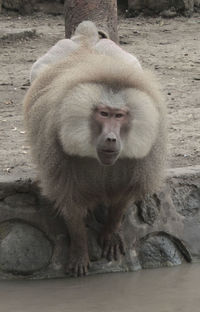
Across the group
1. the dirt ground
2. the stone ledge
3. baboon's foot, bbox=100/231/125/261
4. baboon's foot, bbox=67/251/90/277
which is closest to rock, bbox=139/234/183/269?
the stone ledge

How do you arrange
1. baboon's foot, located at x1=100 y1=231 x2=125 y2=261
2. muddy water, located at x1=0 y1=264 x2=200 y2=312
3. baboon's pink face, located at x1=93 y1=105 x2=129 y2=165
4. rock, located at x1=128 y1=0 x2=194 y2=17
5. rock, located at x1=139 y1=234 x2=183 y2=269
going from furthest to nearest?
1. rock, located at x1=128 y1=0 x2=194 y2=17
2. rock, located at x1=139 y1=234 x2=183 y2=269
3. baboon's foot, located at x1=100 y1=231 x2=125 y2=261
4. muddy water, located at x1=0 y1=264 x2=200 y2=312
5. baboon's pink face, located at x1=93 y1=105 x2=129 y2=165

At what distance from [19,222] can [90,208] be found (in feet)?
1.71

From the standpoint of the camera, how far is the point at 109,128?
4.12m

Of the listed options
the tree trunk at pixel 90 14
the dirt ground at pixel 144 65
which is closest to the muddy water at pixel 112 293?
the dirt ground at pixel 144 65

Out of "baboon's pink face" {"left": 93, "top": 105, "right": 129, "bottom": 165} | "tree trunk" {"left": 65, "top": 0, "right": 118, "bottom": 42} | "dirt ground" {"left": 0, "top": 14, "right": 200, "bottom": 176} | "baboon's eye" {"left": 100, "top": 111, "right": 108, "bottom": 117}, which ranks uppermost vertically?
"tree trunk" {"left": 65, "top": 0, "right": 118, "bottom": 42}

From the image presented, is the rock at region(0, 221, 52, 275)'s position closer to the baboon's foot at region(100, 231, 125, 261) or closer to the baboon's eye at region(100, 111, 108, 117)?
the baboon's foot at region(100, 231, 125, 261)

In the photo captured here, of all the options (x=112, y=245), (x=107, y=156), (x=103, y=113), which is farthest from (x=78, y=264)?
(x=103, y=113)

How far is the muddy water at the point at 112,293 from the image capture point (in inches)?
165

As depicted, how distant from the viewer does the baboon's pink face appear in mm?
4070

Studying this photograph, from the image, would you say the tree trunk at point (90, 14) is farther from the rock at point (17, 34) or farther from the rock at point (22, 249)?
the rock at point (17, 34)

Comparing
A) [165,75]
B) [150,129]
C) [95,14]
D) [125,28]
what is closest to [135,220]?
[150,129]

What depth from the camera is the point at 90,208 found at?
184 inches

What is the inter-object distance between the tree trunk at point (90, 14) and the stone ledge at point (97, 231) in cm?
199

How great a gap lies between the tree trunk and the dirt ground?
0.97m
